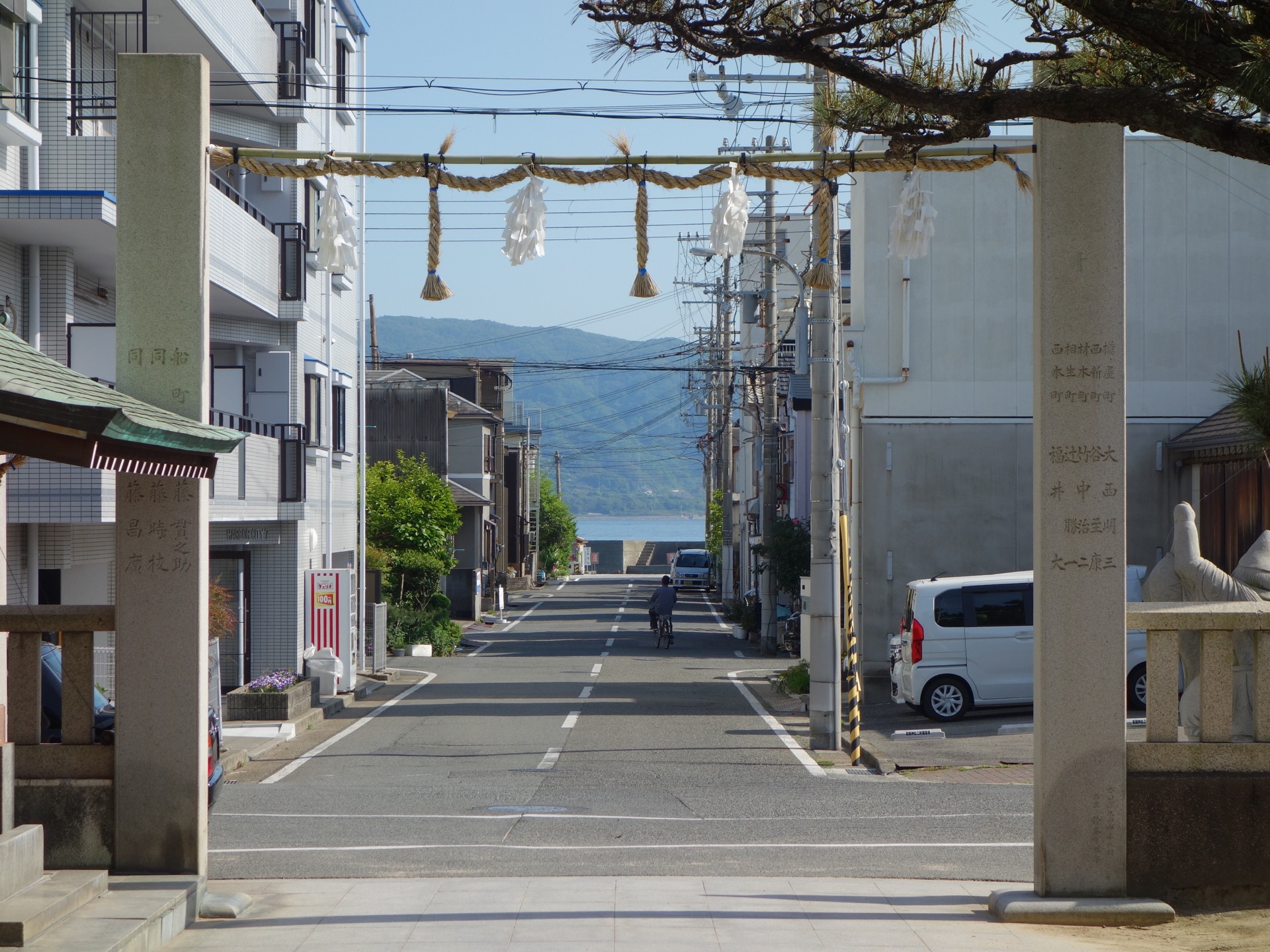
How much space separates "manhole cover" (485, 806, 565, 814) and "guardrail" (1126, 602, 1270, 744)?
20.2ft

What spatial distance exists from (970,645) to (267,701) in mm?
10697

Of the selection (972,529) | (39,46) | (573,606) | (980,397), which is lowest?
(573,606)

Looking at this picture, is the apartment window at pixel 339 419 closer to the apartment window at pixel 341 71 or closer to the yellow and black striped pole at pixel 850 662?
the apartment window at pixel 341 71

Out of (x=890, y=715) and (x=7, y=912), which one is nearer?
(x=7, y=912)

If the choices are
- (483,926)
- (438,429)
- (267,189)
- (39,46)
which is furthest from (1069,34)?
(438,429)

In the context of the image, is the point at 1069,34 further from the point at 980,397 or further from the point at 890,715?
the point at 980,397

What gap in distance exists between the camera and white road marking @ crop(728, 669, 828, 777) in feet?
51.0

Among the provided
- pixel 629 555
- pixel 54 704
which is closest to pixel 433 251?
pixel 54 704

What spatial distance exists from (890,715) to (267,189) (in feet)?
45.7

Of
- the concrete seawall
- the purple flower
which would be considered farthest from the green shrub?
the concrete seawall

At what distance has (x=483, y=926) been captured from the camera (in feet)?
22.7

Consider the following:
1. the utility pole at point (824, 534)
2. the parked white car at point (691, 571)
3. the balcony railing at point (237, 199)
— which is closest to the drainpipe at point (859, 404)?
the utility pole at point (824, 534)

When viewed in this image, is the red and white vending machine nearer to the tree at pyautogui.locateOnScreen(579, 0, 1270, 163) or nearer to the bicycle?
the bicycle

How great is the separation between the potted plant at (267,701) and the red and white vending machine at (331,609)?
9.71ft
